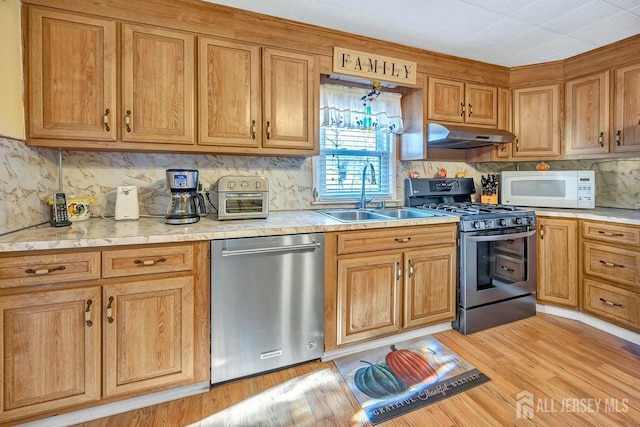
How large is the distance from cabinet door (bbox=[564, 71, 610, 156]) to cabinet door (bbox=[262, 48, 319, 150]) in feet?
8.05

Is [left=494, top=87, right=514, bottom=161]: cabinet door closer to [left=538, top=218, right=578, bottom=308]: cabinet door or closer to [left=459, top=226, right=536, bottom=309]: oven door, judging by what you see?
[left=538, top=218, right=578, bottom=308]: cabinet door

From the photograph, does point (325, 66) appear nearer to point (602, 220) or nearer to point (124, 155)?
point (124, 155)

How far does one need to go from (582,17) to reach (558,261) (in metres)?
1.90

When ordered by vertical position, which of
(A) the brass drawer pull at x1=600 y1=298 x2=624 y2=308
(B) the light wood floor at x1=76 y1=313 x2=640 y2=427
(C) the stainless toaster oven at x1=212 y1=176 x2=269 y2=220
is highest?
(C) the stainless toaster oven at x1=212 y1=176 x2=269 y2=220

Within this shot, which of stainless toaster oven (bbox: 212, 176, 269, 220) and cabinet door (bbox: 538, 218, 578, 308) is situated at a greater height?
stainless toaster oven (bbox: 212, 176, 269, 220)

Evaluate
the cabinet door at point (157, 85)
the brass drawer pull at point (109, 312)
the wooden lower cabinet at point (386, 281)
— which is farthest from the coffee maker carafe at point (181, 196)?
the wooden lower cabinet at point (386, 281)

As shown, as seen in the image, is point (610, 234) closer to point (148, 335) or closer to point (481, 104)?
point (481, 104)

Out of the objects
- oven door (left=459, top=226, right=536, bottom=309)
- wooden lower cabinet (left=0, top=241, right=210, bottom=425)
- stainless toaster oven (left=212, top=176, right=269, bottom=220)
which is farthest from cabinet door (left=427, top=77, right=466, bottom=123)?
wooden lower cabinet (left=0, top=241, right=210, bottom=425)

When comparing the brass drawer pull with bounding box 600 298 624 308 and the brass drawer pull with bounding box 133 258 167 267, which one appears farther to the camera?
the brass drawer pull with bounding box 600 298 624 308

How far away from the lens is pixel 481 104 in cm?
285

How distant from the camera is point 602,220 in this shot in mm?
2320

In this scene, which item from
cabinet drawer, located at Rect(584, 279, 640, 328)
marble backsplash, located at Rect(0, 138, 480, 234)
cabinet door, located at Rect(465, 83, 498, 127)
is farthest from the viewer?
cabinet door, located at Rect(465, 83, 498, 127)

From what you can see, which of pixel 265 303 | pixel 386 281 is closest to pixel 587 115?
pixel 386 281

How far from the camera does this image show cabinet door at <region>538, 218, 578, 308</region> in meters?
2.52
